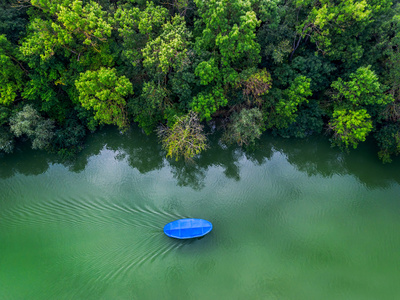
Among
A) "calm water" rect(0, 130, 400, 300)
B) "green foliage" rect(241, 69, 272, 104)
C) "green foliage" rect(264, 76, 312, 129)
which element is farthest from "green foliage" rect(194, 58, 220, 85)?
"calm water" rect(0, 130, 400, 300)

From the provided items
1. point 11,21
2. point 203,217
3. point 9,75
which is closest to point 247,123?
point 203,217

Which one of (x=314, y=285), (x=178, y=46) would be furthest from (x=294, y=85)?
(x=314, y=285)

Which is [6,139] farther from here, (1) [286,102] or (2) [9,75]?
(1) [286,102]

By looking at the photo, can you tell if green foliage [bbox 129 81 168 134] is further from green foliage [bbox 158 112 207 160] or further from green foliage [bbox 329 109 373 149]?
green foliage [bbox 329 109 373 149]

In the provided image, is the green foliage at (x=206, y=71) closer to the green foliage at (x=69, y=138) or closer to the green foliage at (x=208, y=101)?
the green foliage at (x=208, y=101)

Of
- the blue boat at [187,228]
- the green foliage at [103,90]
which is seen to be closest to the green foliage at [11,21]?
the green foliage at [103,90]

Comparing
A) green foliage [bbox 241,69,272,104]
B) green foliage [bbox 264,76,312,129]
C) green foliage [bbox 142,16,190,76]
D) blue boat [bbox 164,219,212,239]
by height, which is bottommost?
blue boat [bbox 164,219,212,239]
